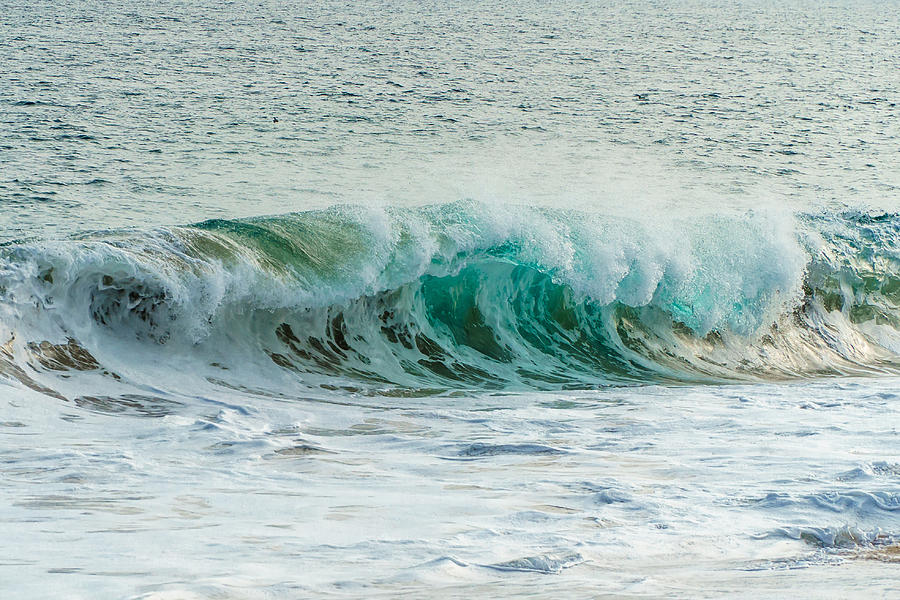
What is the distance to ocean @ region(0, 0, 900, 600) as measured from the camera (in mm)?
3887

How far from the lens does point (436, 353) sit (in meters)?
9.01

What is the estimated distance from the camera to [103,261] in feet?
26.2

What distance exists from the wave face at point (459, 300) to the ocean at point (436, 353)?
0.03m

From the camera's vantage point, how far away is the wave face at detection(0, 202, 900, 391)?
25.9ft

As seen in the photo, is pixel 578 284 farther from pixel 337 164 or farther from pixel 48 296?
pixel 337 164

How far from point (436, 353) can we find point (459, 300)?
0.83 meters

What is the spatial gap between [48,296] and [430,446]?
361cm

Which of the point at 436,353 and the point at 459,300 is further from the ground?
the point at 459,300

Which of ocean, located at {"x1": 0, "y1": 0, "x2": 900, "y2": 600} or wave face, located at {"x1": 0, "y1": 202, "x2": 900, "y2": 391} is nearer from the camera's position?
ocean, located at {"x1": 0, "y1": 0, "x2": 900, "y2": 600}

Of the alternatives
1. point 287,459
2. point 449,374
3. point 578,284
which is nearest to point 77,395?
point 287,459

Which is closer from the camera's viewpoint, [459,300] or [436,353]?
[436,353]

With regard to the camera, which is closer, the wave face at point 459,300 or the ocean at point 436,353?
the ocean at point 436,353

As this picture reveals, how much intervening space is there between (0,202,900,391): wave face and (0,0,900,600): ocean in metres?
0.03

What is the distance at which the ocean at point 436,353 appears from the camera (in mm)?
3887
